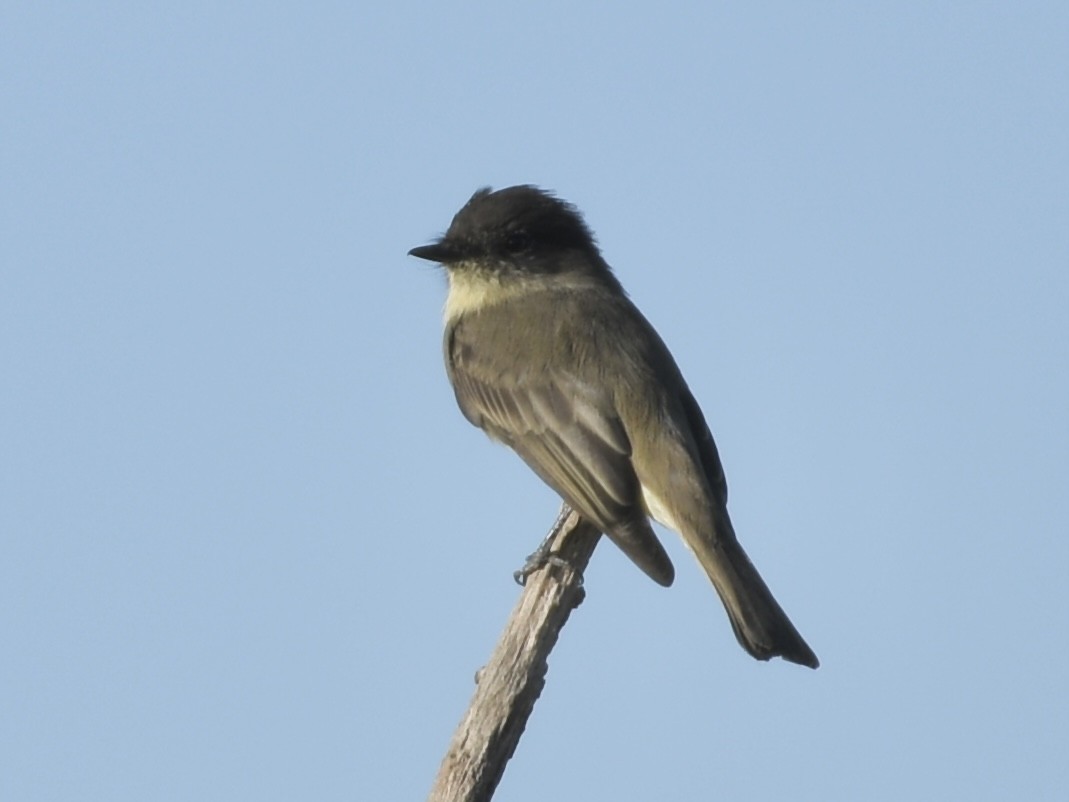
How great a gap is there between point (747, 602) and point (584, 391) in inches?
57.0

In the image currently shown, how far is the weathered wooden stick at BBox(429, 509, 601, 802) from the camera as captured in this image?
5395 mm

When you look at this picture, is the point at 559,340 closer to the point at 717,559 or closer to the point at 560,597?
the point at 717,559

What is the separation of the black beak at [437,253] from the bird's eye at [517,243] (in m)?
0.27

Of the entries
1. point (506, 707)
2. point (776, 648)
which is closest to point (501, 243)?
point (776, 648)

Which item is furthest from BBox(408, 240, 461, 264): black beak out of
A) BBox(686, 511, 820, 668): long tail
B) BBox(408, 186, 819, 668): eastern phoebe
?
BBox(686, 511, 820, 668): long tail

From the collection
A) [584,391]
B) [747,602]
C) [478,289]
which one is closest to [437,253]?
[478,289]

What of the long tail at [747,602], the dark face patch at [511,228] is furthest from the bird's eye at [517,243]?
the long tail at [747,602]

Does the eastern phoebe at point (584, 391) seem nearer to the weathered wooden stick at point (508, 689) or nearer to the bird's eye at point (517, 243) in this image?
the bird's eye at point (517, 243)

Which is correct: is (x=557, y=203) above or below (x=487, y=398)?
above

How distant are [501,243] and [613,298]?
0.66 metres

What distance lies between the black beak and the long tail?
2386mm

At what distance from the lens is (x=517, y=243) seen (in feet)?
30.8

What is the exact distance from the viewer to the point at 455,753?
17.9ft

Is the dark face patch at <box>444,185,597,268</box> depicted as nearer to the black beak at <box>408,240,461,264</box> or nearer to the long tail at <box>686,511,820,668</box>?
the black beak at <box>408,240,461,264</box>
